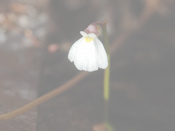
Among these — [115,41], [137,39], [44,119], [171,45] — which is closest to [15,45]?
[44,119]

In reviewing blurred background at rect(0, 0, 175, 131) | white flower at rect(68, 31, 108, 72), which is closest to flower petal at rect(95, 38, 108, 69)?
white flower at rect(68, 31, 108, 72)

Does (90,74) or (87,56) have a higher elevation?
(90,74)

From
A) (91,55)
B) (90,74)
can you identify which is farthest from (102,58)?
(90,74)

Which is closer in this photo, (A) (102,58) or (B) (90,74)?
(A) (102,58)

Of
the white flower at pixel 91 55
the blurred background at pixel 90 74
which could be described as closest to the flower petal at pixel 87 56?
the white flower at pixel 91 55

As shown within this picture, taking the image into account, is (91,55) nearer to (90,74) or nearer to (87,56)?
(87,56)

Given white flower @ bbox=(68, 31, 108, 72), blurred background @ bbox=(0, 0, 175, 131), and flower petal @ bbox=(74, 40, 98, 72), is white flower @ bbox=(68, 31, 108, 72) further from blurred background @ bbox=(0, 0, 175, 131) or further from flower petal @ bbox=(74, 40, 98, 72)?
blurred background @ bbox=(0, 0, 175, 131)

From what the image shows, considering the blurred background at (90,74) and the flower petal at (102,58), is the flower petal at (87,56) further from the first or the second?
the blurred background at (90,74)

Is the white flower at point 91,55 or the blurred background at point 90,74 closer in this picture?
the white flower at point 91,55
